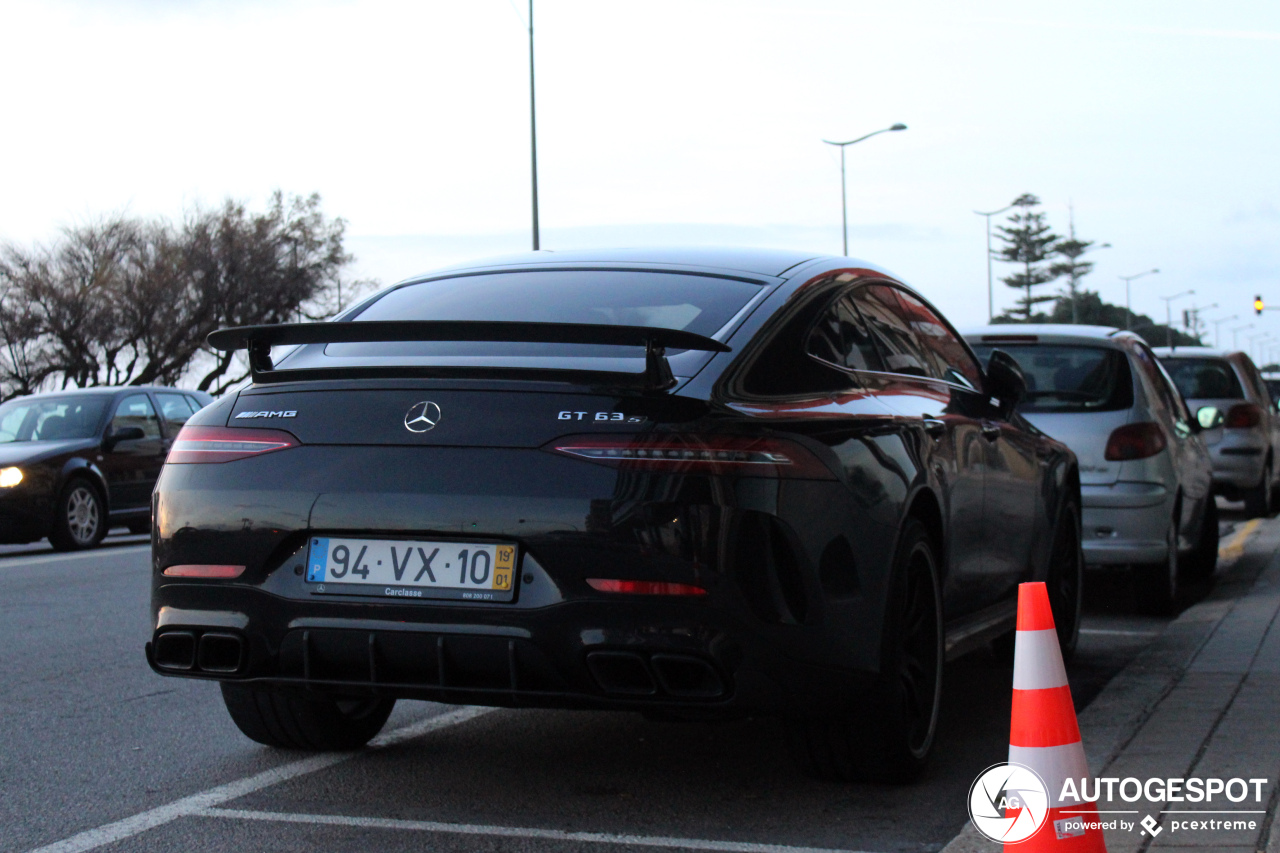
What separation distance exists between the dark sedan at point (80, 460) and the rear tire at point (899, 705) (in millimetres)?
11865

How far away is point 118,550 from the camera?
1437 cm

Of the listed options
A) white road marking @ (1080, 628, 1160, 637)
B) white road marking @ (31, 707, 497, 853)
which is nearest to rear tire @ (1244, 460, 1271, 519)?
white road marking @ (1080, 628, 1160, 637)

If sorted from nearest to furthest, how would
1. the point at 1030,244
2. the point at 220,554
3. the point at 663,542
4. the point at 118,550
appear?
the point at 663,542, the point at 220,554, the point at 118,550, the point at 1030,244

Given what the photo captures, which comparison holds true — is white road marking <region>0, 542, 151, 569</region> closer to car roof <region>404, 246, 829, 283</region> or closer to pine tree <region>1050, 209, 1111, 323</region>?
car roof <region>404, 246, 829, 283</region>

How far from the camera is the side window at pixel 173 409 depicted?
17.0 m

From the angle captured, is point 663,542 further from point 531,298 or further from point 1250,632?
Answer: point 1250,632

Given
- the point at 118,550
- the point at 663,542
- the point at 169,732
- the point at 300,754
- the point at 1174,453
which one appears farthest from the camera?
the point at 118,550

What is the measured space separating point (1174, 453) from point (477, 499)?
5.86 metres

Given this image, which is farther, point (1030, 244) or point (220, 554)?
point (1030, 244)

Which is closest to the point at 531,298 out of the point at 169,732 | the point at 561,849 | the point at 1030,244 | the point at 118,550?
the point at 561,849

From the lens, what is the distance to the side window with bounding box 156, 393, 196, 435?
17.0 m

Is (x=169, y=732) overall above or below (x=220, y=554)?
below

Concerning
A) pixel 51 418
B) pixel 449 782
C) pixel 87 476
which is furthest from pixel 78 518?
pixel 449 782

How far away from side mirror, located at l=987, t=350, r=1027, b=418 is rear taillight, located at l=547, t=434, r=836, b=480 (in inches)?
95.9
